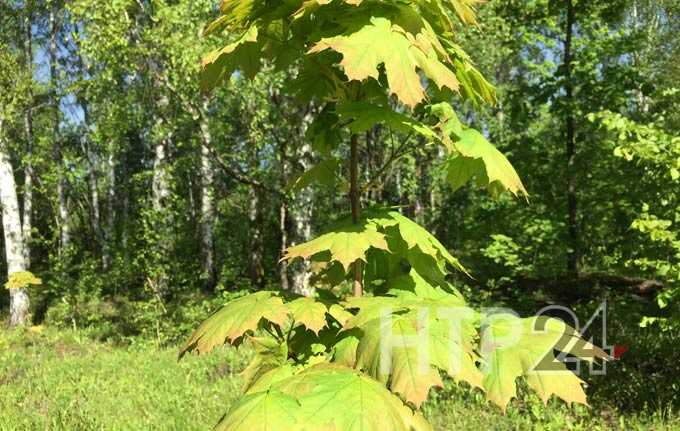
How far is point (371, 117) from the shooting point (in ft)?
6.05

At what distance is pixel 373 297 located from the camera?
184 cm

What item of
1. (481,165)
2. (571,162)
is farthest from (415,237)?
(571,162)

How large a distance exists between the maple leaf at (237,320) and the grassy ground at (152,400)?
A: 3.86 meters

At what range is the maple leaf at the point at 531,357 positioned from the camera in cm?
154

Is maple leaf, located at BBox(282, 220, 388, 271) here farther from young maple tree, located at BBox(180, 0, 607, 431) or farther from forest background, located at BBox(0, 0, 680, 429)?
forest background, located at BBox(0, 0, 680, 429)

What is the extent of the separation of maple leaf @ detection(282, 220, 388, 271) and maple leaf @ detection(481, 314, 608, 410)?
431 mm

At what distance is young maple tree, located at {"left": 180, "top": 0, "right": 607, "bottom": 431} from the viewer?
1.49 meters

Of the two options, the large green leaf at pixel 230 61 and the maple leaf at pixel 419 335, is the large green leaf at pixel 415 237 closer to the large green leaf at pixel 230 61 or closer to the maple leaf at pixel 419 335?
the maple leaf at pixel 419 335

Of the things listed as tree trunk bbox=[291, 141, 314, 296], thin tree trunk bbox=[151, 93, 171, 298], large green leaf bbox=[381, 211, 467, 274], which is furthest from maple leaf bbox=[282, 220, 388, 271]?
thin tree trunk bbox=[151, 93, 171, 298]

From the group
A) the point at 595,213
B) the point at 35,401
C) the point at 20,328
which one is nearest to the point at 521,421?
the point at 35,401

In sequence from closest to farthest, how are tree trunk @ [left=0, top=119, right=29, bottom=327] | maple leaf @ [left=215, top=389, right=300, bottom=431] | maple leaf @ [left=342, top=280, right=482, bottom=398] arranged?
maple leaf @ [left=215, top=389, right=300, bottom=431]
maple leaf @ [left=342, top=280, right=482, bottom=398]
tree trunk @ [left=0, top=119, right=29, bottom=327]

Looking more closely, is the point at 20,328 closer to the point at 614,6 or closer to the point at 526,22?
the point at 526,22

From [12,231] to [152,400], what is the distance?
828 centimetres

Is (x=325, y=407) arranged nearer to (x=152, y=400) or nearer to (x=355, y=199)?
(x=355, y=199)
